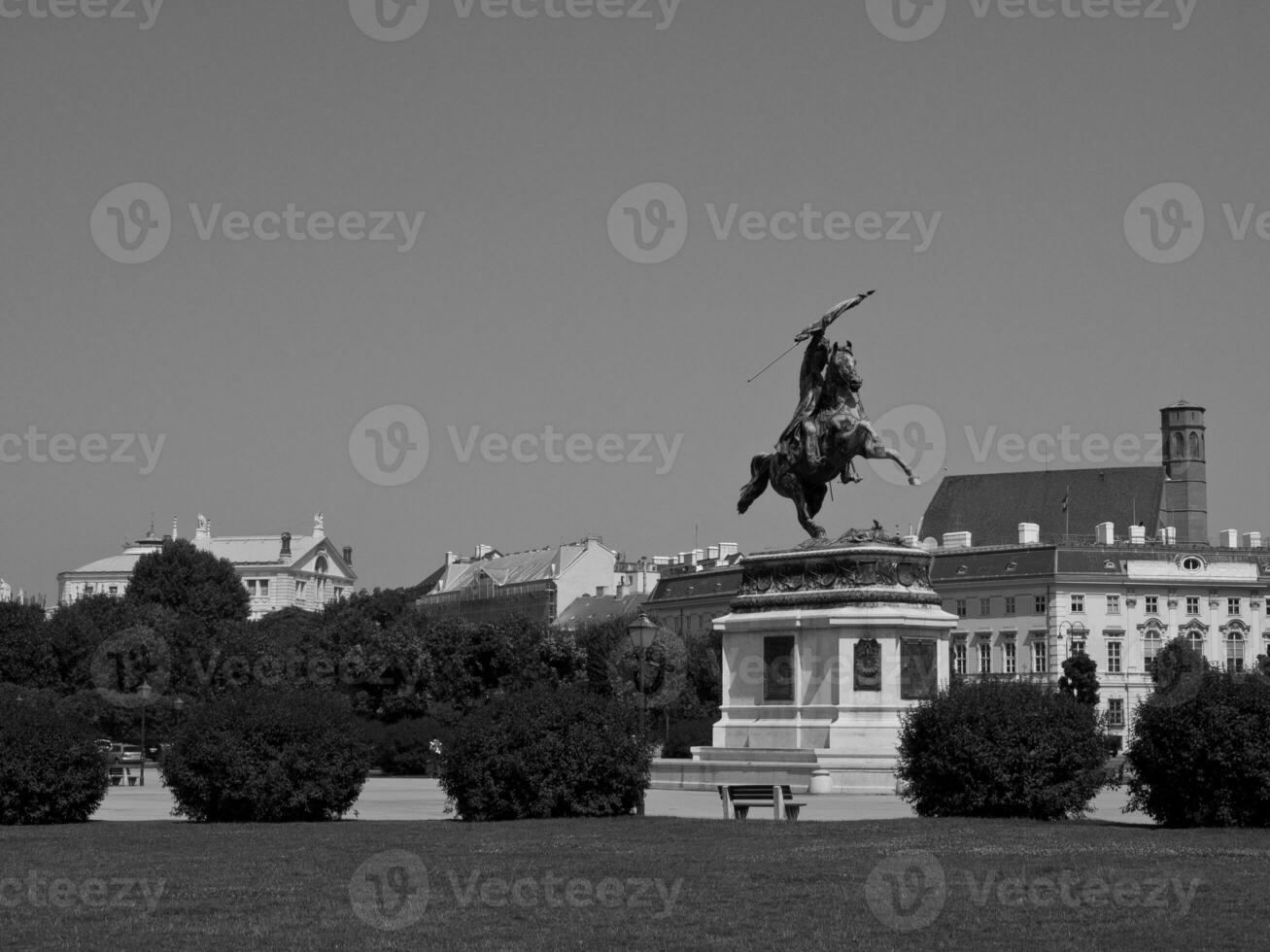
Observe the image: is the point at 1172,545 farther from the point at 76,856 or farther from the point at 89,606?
the point at 76,856

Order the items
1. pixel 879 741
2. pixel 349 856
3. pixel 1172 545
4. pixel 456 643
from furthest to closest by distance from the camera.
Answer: pixel 1172 545
pixel 456 643
pixel 879 741
pixel 349 856

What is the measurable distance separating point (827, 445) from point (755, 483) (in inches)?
98.0

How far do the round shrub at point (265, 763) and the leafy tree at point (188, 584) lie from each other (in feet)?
381

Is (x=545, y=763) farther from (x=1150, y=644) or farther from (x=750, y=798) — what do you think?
(x=1150, y=644)

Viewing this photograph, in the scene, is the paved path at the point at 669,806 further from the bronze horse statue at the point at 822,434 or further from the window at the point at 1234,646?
the window at the point at 1234,646

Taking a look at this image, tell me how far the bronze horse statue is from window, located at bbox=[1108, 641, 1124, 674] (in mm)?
96308

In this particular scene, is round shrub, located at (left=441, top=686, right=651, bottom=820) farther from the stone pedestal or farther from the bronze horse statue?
the bronze horse statue

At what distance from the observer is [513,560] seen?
200 metres

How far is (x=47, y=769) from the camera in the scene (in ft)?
95.0

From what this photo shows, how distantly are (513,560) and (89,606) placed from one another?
256 ft

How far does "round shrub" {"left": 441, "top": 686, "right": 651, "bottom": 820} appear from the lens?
28.8 meters

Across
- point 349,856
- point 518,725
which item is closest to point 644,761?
point 518,725

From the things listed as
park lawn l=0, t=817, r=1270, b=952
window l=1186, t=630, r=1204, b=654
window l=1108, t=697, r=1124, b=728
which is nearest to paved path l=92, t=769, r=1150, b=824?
park lawn l=0, t=817, r=1270, b=952

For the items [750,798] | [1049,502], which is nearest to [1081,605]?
[1049,502]
